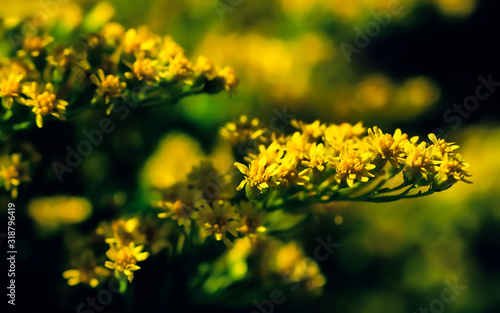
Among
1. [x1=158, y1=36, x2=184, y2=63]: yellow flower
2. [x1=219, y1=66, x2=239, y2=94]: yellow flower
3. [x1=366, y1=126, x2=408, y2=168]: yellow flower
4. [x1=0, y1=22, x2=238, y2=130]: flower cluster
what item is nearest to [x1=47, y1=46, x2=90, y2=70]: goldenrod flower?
[x1=0, y1=22, x2=238, y2=130]: flower cluster

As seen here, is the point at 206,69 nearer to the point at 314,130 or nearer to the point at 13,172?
the point at 314,130

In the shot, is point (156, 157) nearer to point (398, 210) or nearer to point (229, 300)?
point (229, 300)

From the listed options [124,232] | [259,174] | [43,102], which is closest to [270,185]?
[259,174]

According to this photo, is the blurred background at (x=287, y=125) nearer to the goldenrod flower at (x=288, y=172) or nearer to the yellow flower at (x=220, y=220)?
the yellow flower at (x=220, y=220)

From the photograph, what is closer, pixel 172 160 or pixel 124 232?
pixel 124 232

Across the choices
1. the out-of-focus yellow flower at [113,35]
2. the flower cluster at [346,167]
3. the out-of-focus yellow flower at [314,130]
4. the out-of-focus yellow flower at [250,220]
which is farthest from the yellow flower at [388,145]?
the out-of-focus yellow flower at [113,35]

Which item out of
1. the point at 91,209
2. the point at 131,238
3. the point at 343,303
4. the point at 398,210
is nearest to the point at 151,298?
the point at 131,238
